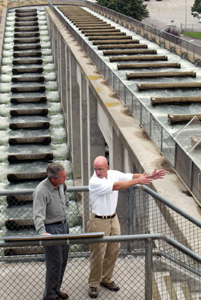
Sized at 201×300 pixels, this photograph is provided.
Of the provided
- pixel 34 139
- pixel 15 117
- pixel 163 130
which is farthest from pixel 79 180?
pixel 163 130

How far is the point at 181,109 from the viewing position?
18.0m

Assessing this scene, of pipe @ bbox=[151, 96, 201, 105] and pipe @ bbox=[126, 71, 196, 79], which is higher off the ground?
pipe @ bbox=[126, 71, 196, 79]

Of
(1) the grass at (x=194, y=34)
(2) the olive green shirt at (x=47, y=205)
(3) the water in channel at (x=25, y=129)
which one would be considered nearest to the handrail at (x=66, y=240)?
(2) the olive green shirt at (x=47, y=205)

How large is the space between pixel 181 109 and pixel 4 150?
2620cm

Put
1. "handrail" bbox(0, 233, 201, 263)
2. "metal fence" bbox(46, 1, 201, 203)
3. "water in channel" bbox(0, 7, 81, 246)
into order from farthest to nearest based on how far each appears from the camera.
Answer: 1. "water in channel" bbox(0, 7, 81, 246)
2. "metal fence" bbox(46, 1, 201, 203)
3. "handrail" bbox(0, 233, 201, 263)

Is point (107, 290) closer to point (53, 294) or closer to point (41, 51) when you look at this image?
point (53, 294)

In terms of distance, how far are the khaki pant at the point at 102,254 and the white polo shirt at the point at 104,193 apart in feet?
0.57

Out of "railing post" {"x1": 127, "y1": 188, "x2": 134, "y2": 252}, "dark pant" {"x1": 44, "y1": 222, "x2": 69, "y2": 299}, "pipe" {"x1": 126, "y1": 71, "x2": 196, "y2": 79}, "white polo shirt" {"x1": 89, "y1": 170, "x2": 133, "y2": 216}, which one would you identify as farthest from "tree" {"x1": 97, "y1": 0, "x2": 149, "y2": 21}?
"dark pant" {"x1": 44, "y1": 222, "x2": 69, "y2": 299}

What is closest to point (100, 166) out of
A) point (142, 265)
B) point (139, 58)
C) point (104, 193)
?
point (104, 193)

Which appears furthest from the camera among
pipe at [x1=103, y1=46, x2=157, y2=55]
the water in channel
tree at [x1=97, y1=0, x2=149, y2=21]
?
tree at [x1=97, y1=0, x2=149, y2=21]

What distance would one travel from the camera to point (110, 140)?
19719 mm

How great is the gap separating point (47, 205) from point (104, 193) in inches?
36.3

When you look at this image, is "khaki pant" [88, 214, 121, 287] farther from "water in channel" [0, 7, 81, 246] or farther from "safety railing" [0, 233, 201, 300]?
"water in channel" [0, 7, 81, 246]

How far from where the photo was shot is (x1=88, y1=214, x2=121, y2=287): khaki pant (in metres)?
9.05
